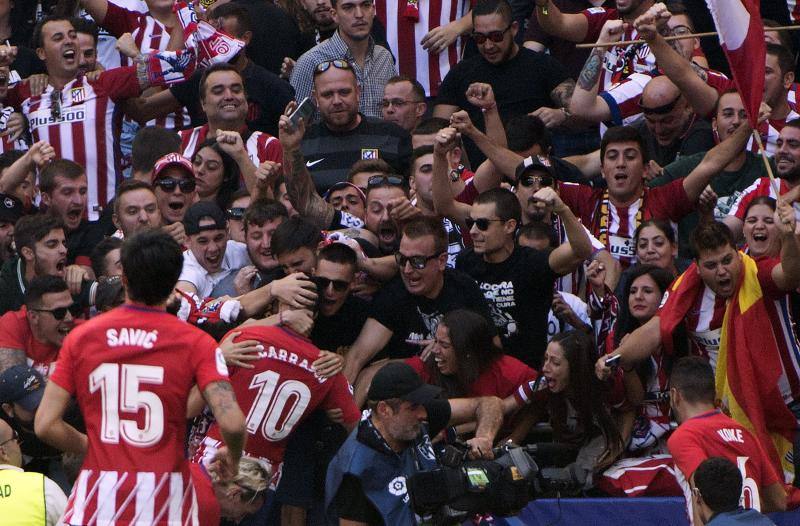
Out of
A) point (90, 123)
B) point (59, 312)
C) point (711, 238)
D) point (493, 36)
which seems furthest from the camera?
point (493, 36)

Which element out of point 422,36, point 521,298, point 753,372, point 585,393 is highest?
point 422,36

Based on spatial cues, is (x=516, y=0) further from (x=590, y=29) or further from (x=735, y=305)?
(x=735, y=305)

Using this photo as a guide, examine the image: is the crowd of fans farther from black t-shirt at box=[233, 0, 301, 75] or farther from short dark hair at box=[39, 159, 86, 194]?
black t-shirt at box=[233, 0, 301, 75]

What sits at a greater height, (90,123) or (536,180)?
(90,123)

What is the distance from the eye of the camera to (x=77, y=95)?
37.8ft

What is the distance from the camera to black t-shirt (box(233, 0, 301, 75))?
512 inches

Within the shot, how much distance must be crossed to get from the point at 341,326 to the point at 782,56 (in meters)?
3.68

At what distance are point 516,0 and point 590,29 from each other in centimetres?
107

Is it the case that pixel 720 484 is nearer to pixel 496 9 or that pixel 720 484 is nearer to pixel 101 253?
pixel 101 253

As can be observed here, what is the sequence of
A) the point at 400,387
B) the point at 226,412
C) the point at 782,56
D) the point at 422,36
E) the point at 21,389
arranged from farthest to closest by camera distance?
the point at 422,36 < the point at 782,56 < the point at 21,389 < the point at 400,387 < the point at 226,412

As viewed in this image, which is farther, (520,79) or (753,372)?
(520,79)

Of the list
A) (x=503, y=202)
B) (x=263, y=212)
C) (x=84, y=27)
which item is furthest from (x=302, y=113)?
(x=84, y=27)

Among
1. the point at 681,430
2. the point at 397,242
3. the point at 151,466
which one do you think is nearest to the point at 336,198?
the point at 397,242

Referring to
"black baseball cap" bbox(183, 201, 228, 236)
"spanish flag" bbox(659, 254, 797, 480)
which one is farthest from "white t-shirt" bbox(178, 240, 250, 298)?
"spanish flag" bbox(659, 254, 797, 480)
